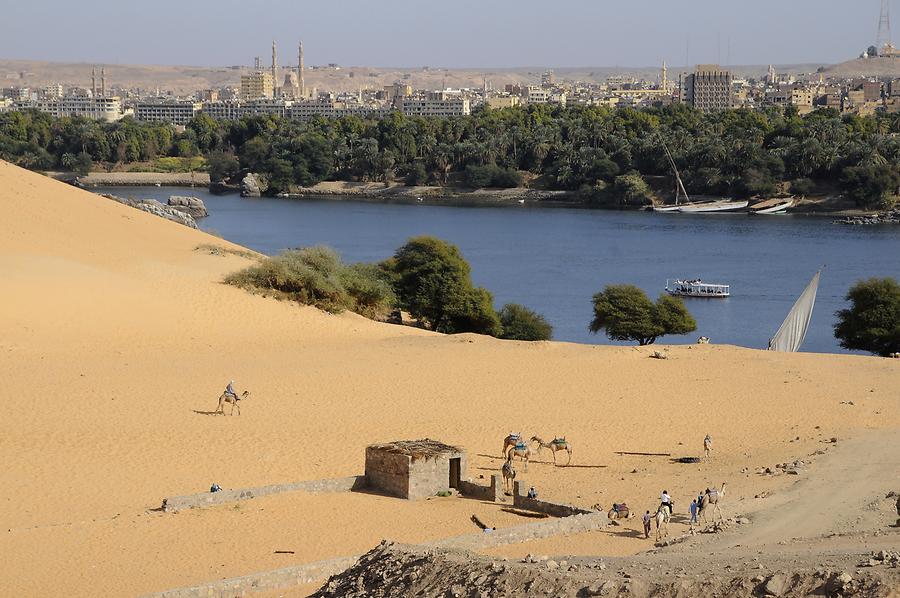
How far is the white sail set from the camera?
1191 inches

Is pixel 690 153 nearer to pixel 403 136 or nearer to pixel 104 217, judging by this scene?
pixel 403 136

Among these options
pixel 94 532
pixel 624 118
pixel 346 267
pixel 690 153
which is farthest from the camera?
pixel 624 118

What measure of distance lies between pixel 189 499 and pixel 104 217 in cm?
2051

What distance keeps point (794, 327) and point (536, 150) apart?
57.4 metres

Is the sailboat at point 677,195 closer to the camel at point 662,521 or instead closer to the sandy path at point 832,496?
the sandy path at point 832,496

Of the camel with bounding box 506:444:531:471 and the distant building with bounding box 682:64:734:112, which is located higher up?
the distant building with bounding box 682:64:734:112

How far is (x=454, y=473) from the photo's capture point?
15.1 m

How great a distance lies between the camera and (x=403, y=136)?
9181cm

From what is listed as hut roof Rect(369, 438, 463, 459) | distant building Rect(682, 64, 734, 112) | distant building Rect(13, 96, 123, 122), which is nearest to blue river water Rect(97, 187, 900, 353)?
hut roof Rect(369, 438, 463, 459)

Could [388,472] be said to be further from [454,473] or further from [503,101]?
[503,101]

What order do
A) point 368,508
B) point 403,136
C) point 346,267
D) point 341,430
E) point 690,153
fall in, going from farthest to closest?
point 403,136 < point 690,153 < point 346,267 < point 341,430 < point 368,508

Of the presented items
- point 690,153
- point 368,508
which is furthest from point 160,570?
point 690,153

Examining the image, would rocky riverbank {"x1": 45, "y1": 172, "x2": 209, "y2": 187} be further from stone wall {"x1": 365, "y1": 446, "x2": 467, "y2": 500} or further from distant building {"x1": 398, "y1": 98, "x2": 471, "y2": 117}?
stone wall {"x1": 365, "y1": 446, "x2": 467, "y2": 500}

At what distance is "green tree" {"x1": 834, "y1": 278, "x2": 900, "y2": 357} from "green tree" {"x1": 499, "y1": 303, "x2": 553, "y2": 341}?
6.64m
